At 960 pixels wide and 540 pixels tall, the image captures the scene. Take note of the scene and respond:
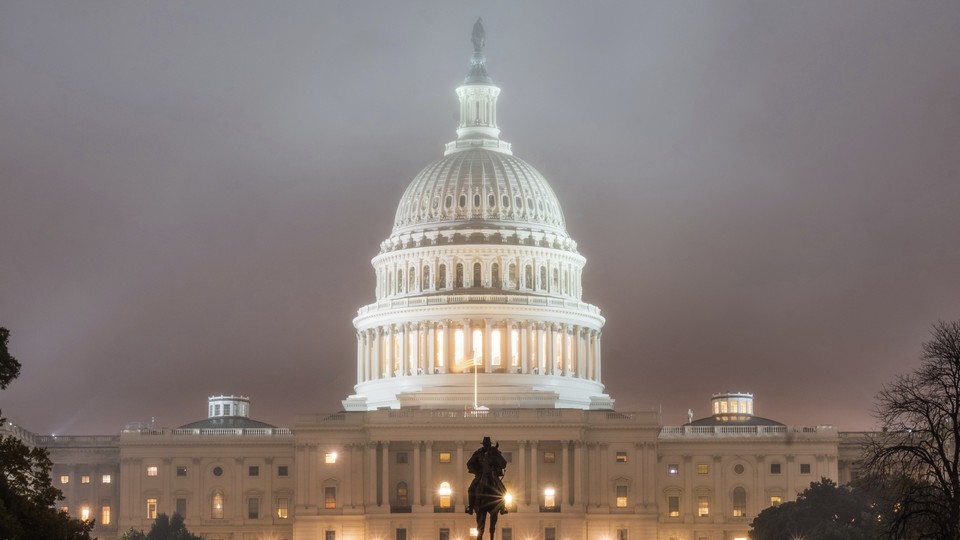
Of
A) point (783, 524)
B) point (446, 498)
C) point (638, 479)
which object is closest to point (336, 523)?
point (446, 498)

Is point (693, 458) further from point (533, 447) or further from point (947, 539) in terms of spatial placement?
point (947, 539)

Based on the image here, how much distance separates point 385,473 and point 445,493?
15.0 ft

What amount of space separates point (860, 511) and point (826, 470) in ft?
104

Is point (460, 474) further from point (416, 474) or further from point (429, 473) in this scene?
point (416, 474)

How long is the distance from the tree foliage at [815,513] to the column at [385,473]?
29.2m

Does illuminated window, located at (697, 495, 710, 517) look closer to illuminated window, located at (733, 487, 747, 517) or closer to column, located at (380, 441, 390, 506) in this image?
illuminated window, located at (733, 487, 747, 517)

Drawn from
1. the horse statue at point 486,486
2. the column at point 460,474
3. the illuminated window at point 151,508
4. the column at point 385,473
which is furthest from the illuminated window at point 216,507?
the horse statue at point 486,486

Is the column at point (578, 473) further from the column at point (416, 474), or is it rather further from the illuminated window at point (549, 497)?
the column at point (416, 474)

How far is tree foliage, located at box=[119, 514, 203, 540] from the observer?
166625mm

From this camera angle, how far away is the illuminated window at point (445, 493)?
182500mm

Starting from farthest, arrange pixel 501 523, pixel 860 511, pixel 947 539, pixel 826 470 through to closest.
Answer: pixel 826 470 < pixel 501 523 < pixel 860 511 < pixel 947 539

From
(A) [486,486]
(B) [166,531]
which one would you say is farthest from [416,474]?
(A) [486,486]

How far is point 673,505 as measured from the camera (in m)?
190

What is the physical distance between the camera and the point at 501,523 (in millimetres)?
179125
